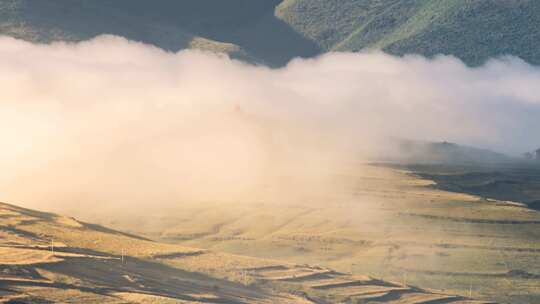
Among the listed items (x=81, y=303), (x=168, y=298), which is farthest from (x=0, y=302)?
(x=168, y=298)

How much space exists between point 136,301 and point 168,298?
8599 mm

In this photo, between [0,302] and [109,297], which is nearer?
[0,302]

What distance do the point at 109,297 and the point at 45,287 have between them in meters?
9.47

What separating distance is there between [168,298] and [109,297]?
10338 millimetres

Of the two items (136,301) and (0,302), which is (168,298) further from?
(0,302)

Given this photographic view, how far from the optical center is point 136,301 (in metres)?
192

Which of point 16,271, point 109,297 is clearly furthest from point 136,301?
point 16,271

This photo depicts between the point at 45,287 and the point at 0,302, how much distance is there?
704 inches

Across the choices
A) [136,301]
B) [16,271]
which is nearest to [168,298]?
[136,301]

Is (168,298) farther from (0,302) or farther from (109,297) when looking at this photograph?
(0,302)

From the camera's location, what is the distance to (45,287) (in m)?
194

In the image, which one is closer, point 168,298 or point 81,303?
point 81,303

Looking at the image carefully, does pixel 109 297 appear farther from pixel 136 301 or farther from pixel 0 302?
pixel 0 302

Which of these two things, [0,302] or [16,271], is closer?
[0,302]
